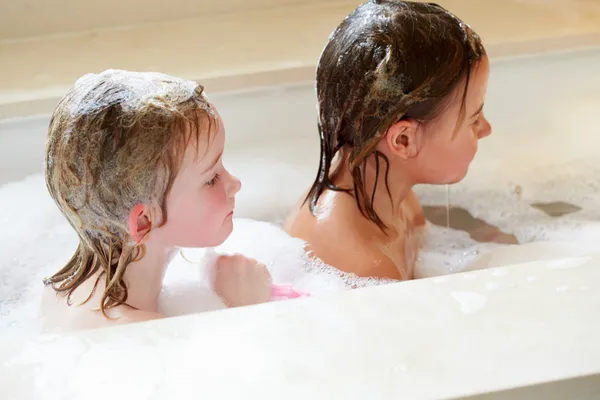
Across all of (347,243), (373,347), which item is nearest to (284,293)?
(347,243)

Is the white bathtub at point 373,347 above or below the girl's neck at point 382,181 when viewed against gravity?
above

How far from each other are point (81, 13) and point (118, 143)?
1213 millimetres

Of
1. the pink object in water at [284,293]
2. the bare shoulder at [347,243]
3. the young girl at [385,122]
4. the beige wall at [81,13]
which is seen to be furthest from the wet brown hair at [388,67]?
the beige wall at [81,13]

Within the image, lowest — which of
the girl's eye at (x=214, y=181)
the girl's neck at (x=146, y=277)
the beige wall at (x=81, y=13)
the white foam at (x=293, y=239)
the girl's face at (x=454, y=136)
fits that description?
the white foam at (x=293, y=239)

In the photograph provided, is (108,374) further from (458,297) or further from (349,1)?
(349,1)

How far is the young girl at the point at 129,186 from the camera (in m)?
0.93

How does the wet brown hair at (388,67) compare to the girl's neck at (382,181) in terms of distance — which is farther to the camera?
the girl's neck at (382,181)

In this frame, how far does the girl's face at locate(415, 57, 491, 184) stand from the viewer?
1.23 meters

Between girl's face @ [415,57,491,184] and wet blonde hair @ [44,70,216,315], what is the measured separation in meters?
0.44

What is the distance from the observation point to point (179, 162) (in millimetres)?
986

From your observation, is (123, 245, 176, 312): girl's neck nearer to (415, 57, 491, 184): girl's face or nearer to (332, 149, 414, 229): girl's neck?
(332, 149, 414, 229): girl's neck

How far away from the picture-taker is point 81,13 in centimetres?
201

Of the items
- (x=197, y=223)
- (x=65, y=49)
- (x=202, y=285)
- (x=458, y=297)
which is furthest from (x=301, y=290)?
(x=65, y=49)

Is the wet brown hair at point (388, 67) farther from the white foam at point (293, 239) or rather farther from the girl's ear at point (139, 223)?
the girl's ear at point (139, 223)
